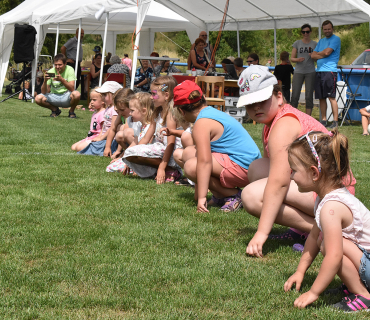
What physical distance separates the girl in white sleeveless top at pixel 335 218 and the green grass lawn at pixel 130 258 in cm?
13

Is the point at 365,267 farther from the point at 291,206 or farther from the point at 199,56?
the point at 199,56

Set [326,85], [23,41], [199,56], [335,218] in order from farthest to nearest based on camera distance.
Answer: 1. [23,41]
2. [199,56]
3. [326,85]
4. [335,218]

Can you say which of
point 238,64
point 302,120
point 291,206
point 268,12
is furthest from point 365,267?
point 268,12

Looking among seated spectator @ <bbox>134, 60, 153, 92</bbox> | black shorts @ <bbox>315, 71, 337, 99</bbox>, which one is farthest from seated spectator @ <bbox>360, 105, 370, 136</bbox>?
seated spectator @ <bbox>134, 60, 153, 92</bbox>

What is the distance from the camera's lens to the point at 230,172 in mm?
4094

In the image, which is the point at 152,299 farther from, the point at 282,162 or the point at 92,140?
the point at 92,140

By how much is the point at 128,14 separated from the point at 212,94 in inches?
268

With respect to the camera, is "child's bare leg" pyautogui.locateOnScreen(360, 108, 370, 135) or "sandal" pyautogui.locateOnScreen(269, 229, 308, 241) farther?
"child's bare leg" pyautogui.locateOnScreen(360, 108, 370, 135)

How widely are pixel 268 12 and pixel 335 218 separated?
13135mm

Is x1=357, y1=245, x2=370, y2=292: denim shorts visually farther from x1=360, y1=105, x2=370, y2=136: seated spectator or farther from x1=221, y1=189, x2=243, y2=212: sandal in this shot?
x1=360, y1=105, x2=370, y2=136: seated spectator

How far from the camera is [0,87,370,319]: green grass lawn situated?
90.7 inches

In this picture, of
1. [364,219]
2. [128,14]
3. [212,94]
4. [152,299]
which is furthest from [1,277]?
[128,14]

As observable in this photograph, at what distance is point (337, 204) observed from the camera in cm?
219

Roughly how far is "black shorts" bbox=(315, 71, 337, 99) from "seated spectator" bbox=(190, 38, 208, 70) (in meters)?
3.15
